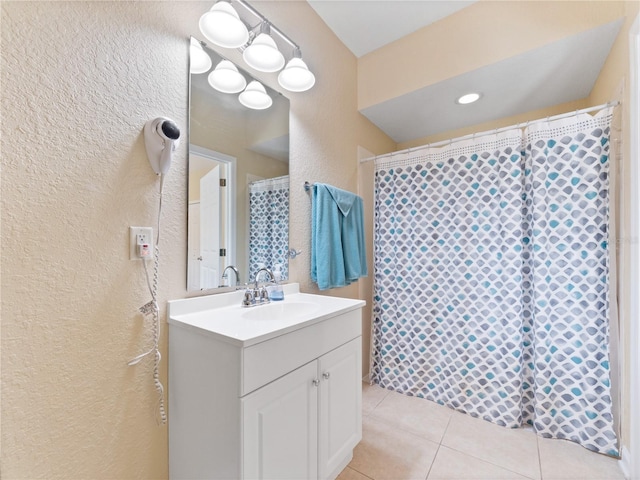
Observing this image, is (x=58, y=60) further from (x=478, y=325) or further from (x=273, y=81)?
(x=478, y=325)

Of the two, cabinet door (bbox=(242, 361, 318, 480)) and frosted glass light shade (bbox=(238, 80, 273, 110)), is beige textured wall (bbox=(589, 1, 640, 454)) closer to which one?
cabinet door (bbox=(242, 361, 318, 480))

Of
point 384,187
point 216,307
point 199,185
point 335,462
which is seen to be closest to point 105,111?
point 199,185

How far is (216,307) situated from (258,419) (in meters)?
0.51

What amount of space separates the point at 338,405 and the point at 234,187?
116 cm

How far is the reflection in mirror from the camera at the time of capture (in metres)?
1.18

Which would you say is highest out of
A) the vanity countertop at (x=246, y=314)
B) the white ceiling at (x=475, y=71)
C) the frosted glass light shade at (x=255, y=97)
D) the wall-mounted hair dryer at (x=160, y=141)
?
the white ceiling at (x=475, y=71)

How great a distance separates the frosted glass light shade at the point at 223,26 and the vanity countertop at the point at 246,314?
112cm

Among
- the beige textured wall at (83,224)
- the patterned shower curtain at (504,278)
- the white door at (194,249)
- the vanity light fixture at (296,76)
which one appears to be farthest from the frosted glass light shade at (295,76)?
the patterned shower curtain at (504,278)

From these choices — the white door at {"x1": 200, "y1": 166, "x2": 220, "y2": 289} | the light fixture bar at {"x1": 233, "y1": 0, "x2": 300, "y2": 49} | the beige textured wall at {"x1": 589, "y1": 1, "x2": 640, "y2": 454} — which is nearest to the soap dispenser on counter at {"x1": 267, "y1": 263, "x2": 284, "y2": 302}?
the white door at {"x1": 200, "y1": 166, "x2": 220, "y2": 289}

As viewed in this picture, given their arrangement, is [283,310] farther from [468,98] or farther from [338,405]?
[468,98]

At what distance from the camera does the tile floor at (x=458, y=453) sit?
1.34 metres

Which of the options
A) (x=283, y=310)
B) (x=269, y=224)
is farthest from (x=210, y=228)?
(x=283, y=310)

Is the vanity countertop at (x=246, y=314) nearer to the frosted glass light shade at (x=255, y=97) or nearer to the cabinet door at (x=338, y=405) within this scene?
the cabinet door at (x=338, y=405)

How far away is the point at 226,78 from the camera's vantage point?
130cm
